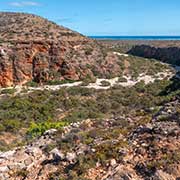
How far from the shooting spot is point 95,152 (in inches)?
476

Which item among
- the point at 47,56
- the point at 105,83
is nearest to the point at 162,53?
the point at 105,83

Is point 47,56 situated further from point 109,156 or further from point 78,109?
point 109,156

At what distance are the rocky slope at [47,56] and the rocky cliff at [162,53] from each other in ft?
65.4

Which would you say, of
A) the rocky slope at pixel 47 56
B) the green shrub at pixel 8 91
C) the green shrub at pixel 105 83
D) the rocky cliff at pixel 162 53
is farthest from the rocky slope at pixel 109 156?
the rocky cliff at pixel 162 53

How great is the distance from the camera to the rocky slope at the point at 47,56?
4250cm

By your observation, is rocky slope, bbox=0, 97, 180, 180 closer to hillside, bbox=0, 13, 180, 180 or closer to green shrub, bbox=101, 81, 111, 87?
hillside, bbox=0, 13, 180, 180

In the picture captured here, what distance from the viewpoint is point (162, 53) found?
74000 mm

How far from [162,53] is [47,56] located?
35.5 m

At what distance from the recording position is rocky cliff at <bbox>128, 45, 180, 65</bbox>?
68762 mm

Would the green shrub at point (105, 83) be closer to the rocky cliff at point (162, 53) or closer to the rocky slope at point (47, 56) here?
the rocky slope at point (47, 56)

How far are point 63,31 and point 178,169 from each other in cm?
4371

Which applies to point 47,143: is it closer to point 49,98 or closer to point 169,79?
point 49,98

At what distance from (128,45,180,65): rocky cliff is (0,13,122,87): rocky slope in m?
19.9

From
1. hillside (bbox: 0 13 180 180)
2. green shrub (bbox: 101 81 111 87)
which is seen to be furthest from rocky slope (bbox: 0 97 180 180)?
green shrub (bbox: 101 81 111 87)
